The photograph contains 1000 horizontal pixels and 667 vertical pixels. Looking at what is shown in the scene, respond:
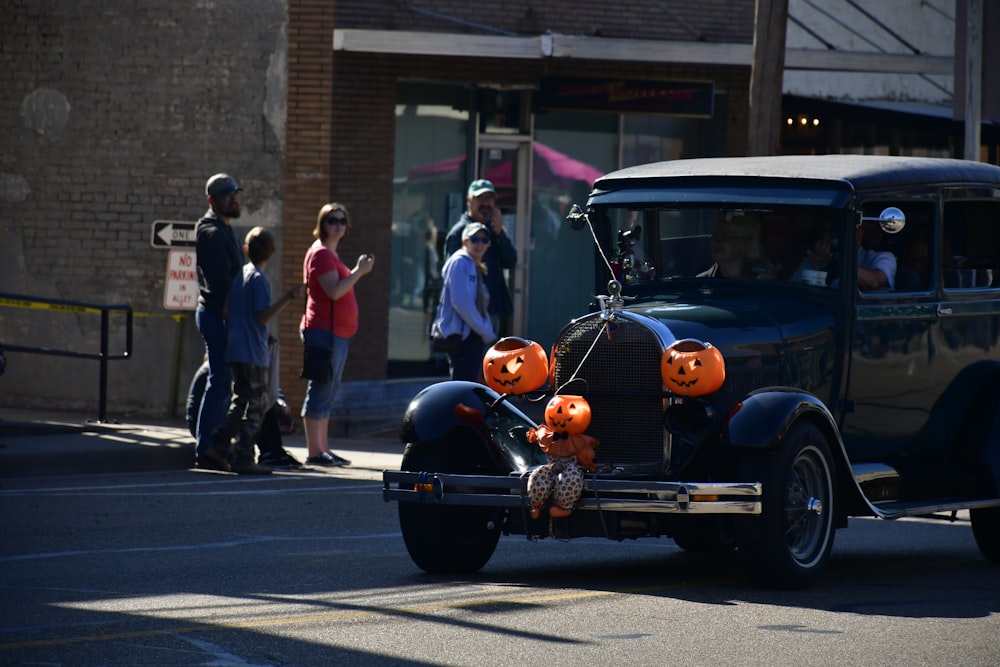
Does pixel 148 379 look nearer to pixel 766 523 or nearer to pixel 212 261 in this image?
pixel 212 261

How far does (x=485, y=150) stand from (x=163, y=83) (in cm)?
371

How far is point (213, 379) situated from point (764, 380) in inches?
226

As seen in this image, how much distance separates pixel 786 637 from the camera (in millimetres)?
7004

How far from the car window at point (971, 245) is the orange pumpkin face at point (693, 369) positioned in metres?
2.37

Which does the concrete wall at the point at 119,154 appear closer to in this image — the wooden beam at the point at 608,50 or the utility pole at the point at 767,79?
the wooden beam at the point at 608,50

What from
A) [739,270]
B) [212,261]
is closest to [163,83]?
[212,261]

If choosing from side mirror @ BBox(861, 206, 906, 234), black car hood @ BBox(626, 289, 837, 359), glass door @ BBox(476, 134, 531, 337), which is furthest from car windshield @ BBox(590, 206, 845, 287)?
glass door @ BBox(476, 134, 531, 337)

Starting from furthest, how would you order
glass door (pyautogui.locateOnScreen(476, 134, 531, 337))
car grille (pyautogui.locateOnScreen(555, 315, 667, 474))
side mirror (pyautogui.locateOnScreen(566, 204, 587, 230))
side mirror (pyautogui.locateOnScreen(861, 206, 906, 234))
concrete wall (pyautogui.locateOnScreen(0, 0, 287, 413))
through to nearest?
glass door (pyautogui.locateOnScreen(476, 134, 531, 337))
concrete wall (pyautogui.locateOnScreen(0, 0, 287, 413))
side mirror (pyautogui.locateOnScreen(566, 204, 587, 230))
side mirror (pyautogui.locateOnScreen(861, 206, 906, 234))
car grille (pyautogui.locateOnScreen(555, 315, 667, 474))

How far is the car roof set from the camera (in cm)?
910

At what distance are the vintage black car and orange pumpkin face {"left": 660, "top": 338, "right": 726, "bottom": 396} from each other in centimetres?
12

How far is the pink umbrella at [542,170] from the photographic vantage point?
60.2ft

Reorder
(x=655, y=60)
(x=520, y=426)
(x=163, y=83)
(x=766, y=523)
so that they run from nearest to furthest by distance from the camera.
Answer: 1. (x=766, y=523)
2. (x=520, y=426)
3. (x=163, y=83)
4. (x=655, y=60)

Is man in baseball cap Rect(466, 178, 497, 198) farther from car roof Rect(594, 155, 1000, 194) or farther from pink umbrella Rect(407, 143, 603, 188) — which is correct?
car roof Rect(594, 155, 1000, 194)

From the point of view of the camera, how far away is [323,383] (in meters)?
13.7
